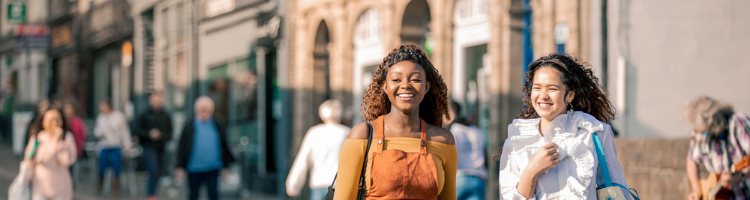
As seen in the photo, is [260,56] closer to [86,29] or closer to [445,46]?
[445,46]

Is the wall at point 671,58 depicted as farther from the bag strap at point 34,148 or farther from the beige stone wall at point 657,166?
the bag strap at point 34,148

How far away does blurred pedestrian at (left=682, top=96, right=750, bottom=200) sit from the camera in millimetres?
6285

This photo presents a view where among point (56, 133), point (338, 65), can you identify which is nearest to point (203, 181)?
point (56, 133)

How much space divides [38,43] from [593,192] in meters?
25.5

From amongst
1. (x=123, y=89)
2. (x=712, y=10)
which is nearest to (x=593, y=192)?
(x=712, y=10)

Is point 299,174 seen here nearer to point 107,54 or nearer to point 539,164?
point 539,164

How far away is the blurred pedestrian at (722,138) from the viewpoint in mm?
6285

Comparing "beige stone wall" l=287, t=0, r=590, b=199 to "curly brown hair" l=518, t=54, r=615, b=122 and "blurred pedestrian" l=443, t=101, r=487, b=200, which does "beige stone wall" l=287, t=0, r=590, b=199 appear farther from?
"curly brown hair" l=518, t=54, r=615, b=122

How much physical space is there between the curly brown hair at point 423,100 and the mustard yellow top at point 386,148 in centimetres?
19

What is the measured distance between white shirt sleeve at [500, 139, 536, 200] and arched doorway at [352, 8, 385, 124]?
10.8 meters

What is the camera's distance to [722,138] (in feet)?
21.0

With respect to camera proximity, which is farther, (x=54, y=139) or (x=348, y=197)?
(x=54, y=139)

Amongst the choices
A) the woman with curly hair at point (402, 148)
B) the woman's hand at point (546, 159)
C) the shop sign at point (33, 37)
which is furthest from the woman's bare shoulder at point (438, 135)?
the shop sign at point (33, 37)

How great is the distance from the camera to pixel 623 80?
1028 cm
